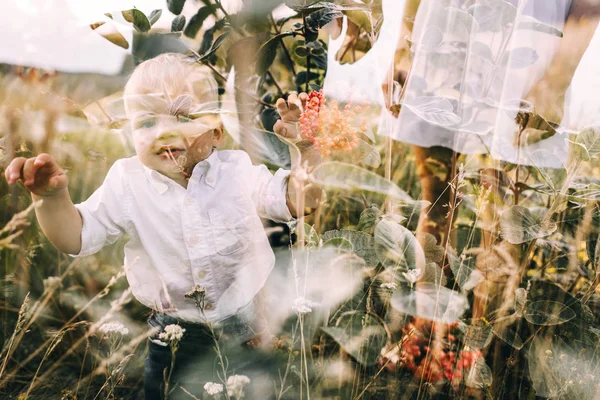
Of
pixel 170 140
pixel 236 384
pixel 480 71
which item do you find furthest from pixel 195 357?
pixel 480 71

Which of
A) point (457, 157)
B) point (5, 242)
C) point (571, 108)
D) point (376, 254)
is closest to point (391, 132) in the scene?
point (457, 157)

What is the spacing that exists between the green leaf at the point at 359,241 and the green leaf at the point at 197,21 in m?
0.59

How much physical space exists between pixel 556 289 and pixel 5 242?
145 cm

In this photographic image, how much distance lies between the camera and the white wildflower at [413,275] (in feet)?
3.82

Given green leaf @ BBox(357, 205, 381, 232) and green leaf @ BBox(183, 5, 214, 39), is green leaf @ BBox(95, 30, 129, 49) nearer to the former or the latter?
green leaf @ BBox(183, 5, 214, 39)

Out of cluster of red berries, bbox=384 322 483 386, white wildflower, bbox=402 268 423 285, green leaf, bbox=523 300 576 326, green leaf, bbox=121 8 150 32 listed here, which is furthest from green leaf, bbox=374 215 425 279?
green leaf, bbox=121 8 150 32

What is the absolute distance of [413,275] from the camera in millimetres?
1165

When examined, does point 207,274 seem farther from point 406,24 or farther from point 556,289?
point 556,289

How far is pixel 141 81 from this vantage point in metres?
1.02

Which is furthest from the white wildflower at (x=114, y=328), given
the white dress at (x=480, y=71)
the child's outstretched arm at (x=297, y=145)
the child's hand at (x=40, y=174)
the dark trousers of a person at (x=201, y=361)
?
the white dress at (x=480, y=71)

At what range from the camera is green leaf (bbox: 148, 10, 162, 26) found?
1040 millimetres

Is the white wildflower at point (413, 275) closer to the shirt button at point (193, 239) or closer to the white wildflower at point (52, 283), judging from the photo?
the shirt button at point (193, 239)

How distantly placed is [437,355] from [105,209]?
95 centimetres

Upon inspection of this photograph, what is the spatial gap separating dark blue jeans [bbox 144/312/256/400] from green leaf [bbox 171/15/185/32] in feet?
2.29
